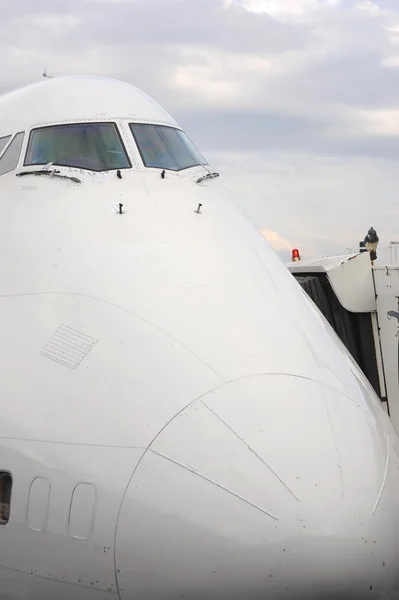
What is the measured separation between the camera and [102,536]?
22.1 ft

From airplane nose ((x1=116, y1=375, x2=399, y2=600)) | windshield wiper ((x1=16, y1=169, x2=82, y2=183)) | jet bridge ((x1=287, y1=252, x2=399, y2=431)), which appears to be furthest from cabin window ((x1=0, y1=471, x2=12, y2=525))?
jet bridge ((x1=287, y1=252, x2=399, y2=431))

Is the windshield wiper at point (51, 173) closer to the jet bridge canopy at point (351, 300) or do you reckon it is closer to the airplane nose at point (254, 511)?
the airplane nose at point (254, 511)

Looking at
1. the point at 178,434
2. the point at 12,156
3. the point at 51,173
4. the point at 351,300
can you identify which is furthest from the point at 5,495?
the point at 351,300

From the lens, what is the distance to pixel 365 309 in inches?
602

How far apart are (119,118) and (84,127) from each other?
521 mm

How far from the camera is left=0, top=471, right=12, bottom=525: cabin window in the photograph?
7.36 metres

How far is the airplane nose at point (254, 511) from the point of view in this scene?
6.43 metres

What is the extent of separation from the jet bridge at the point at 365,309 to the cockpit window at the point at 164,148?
4.27m

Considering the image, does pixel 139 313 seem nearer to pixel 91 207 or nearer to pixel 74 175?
pixel 91 207

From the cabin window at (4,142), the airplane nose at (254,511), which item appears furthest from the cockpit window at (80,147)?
the airplane nose at (254,511)

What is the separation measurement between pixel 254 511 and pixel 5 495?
2252 mm

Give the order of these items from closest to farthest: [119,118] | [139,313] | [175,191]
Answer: [139,313], [175,191], [119,118]

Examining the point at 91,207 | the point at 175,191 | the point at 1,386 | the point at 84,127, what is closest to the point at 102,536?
the point at 1,386

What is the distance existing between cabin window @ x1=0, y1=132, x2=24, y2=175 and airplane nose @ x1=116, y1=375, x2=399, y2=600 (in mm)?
4926
